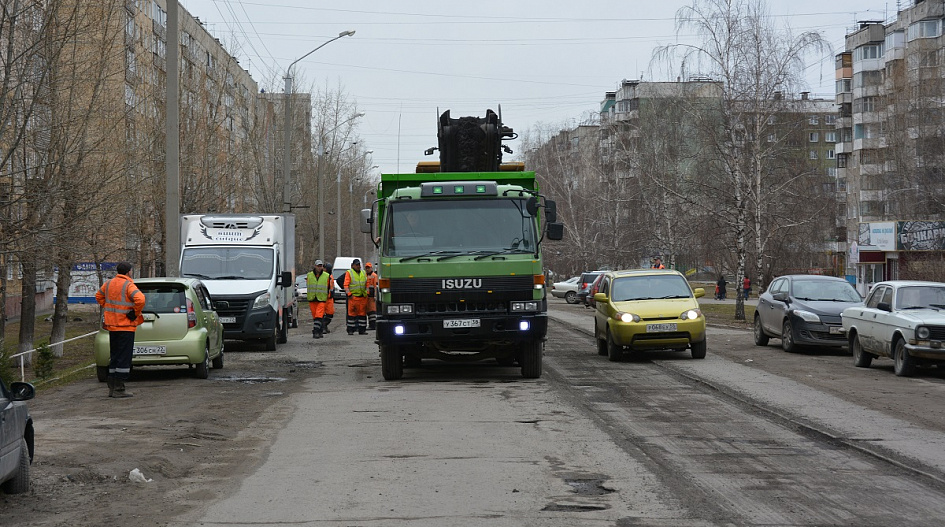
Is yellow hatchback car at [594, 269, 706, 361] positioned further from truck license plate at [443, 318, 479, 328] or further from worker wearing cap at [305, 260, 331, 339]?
worker wearing cap at [305, 260, 331, 339]

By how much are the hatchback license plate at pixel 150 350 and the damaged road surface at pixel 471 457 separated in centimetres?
58

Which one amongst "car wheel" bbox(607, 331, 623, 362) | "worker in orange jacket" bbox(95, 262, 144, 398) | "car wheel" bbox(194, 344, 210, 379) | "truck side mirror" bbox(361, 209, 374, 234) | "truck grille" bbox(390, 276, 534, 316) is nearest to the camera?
"worker in orange jacket" bbox(95, 262, 144, 398)

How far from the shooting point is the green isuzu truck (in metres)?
15.7

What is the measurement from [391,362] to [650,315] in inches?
219

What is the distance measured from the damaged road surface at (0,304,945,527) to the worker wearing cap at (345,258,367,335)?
1209cm

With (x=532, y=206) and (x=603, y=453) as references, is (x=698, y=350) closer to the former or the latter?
(x=532, y=206)

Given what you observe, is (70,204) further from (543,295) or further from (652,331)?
(652,331)

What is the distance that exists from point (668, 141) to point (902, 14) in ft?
99.7

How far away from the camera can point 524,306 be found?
15797 millimetres

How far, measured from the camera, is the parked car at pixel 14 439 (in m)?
7.37

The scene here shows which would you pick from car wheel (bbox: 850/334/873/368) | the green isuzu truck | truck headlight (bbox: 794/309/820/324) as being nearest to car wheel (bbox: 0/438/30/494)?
the green isuzu truck

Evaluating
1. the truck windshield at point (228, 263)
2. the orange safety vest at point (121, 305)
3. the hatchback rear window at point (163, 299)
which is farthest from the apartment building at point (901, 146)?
the orange safety vest at point (121, 305)

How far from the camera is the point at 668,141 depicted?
5516 centimetres

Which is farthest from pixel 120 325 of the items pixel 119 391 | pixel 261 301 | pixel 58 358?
pixel 58 358
